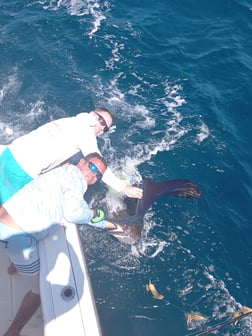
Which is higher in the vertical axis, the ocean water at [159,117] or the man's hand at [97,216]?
the man's hand at [97,216]

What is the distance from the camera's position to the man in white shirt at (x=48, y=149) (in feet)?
14.7

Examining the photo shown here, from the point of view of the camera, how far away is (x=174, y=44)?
10.6m

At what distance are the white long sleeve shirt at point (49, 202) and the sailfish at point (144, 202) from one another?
1669 mm

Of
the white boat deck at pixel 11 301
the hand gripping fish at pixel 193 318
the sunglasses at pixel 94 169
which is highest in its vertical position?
the sunglasses at pixel 94 169

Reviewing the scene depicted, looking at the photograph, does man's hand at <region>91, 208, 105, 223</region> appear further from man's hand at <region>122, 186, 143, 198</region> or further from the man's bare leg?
the man's bare leg

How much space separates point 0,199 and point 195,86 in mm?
6697

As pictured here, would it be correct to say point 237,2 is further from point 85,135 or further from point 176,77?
point 85,135

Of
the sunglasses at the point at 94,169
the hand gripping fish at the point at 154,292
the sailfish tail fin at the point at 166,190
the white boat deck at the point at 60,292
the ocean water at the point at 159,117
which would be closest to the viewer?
the white boat deck at the point at 60,292

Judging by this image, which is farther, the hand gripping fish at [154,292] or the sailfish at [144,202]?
the sailfish at [144,202]

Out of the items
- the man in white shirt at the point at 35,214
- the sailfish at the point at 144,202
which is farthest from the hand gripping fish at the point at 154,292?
the man in white shirt at the point at 35,214

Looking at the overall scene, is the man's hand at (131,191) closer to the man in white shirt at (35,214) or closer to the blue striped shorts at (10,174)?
the man in white shirt at (35,214)

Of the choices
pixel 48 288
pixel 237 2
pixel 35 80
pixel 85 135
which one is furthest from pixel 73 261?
pixel 237 2

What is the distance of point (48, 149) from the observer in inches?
189

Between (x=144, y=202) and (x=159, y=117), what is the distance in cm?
301
